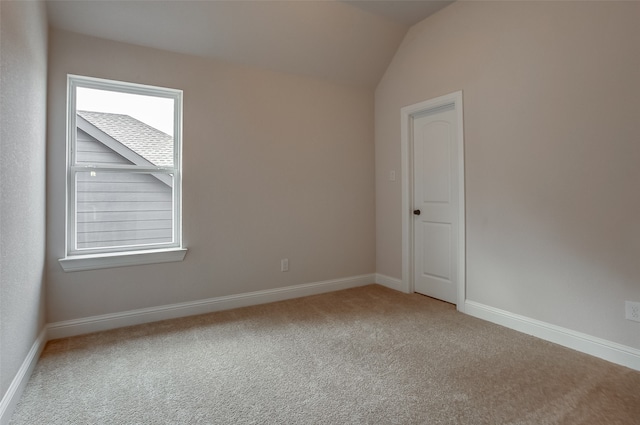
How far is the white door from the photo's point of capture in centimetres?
329

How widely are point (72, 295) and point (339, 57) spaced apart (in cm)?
331

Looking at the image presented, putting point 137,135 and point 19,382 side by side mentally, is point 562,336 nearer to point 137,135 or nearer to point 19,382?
point 19,382

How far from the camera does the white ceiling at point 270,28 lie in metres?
2.58

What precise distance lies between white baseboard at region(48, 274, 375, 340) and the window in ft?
1.41

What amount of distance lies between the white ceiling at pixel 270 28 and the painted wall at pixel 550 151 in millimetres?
563

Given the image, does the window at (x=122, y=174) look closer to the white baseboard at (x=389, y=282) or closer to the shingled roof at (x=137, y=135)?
the shingled roof at (x=137, y=135)

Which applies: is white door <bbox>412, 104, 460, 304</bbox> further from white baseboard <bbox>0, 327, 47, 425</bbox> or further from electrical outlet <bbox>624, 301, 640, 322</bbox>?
white baseboard <bbox>0, 327, 47, 425</bbox>

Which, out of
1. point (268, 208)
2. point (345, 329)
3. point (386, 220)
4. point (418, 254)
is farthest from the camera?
point (386, 220)

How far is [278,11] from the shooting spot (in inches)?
116

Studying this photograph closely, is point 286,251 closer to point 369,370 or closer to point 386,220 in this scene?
point 386,220

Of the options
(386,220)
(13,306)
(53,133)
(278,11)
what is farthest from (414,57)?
(13,306)

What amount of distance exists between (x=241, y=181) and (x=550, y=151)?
8.60 ft

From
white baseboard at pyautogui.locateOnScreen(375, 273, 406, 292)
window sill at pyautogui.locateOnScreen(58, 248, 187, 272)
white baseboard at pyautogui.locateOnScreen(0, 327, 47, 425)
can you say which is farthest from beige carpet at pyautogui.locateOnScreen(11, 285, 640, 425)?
white baseboard at pyautogui.locateOnScreen(375, 273, 406, 292)

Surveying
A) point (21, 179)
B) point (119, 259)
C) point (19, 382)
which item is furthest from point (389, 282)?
point (21, 179)
